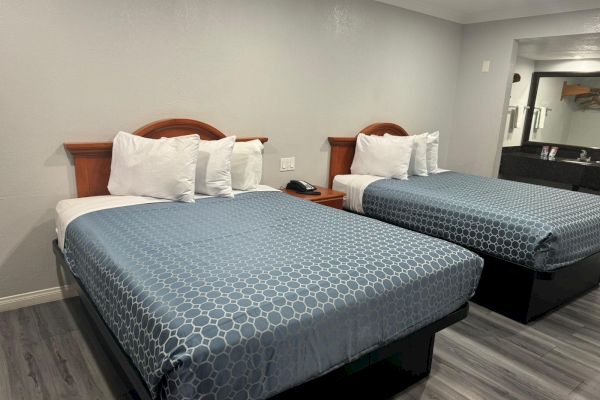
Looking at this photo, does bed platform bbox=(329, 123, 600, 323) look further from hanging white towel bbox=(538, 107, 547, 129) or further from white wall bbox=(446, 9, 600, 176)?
hanging white towel bbox=(538, 107, 547, 129)

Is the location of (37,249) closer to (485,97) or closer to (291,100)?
(291,100)

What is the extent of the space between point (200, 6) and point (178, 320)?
2.30m

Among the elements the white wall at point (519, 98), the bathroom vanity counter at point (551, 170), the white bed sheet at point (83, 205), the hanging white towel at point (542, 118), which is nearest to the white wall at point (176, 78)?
the white bed sheet at point (83, 205)

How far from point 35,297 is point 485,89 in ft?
14.8

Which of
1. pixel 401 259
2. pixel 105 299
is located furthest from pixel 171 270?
pixel 401 259

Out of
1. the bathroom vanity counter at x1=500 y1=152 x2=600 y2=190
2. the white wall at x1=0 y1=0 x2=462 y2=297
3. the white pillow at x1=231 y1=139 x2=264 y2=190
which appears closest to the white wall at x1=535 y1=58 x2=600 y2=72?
the bathroom vanity counter at x1=500 y1=152 x2=600 y2=190

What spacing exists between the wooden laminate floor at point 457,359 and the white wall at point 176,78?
0.43 meters

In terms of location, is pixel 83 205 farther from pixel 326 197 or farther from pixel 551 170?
pixel 551 170

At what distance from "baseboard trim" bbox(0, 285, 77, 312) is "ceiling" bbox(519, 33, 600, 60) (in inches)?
182

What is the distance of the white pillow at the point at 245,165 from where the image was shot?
285cm

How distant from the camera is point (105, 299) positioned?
1531 millimetres

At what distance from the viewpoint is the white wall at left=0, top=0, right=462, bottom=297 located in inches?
89.8

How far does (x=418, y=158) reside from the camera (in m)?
3.83

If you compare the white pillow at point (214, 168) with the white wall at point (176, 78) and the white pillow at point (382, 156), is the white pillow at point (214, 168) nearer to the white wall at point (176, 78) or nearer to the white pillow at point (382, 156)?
the white wall at point (176, 78)
